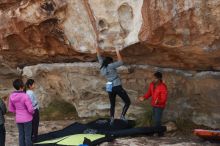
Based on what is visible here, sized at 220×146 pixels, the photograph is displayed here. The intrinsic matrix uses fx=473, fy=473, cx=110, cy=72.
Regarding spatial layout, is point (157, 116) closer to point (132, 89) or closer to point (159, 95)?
point (159, 95)

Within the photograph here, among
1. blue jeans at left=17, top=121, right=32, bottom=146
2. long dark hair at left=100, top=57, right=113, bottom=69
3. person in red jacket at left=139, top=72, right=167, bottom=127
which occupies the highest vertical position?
long dark hair at left=100, top=57, right=113, bottom=69

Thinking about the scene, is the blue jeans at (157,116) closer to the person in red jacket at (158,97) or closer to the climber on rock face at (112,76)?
the person in red jacket at (158,97)

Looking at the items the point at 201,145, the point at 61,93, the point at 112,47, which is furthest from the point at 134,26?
the point at 61,93

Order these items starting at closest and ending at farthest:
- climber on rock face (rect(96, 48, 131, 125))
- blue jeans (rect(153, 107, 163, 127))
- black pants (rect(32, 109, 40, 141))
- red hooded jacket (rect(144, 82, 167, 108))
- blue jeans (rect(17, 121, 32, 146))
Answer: blue jeans (rect(17, 121, 32, 146))
black pants (rect(32, 109, 40, 141))
red hooded jacket (rect(144, 82, 167, 108))
blue jeans (rect(153, 107, 163, 127))
climber on rock face (rect(96, 48, 131, 125))

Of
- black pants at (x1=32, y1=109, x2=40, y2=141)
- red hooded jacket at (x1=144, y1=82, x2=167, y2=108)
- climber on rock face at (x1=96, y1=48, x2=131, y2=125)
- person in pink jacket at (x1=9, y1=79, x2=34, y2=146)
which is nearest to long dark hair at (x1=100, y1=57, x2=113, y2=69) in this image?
climber on rock face at (x1=96, y1=48, x2=131, y2=125)

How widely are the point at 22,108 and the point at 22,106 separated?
36 mm

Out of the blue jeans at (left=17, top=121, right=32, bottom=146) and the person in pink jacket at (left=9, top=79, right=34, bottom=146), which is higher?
the person in pink jacket at (left=9, top=79, right=34, bottom=146)

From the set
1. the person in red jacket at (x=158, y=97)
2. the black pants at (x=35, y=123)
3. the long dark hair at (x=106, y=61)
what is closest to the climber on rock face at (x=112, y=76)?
the long dark hair at (x=106, y=61)

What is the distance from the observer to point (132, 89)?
11297 millimetres

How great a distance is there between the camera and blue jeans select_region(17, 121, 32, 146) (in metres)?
8.25

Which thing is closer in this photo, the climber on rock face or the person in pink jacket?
the person in pink jacket

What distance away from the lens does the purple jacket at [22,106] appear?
26.4 feet

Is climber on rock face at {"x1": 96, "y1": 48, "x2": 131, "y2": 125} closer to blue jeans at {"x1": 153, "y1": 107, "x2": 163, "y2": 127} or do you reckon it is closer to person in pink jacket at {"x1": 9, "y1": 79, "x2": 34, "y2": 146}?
blue jeans at {"x1": 153, "y1": 107, "x2": 163, "y2": 127}

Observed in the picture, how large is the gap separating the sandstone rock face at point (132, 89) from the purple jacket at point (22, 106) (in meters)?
3.39
